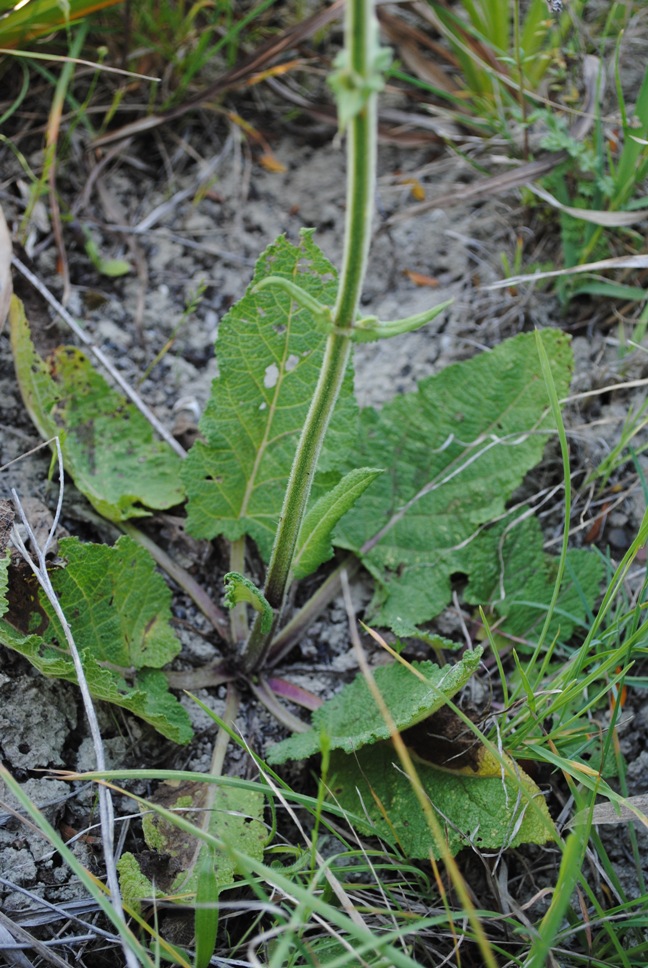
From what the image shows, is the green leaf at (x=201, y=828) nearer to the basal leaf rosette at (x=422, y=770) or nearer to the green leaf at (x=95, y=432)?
the basal leaf rosette at (x=422, y=770)

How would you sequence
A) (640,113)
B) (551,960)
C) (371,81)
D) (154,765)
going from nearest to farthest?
(371,81) < (551,960) < (154,765) < (640,113)

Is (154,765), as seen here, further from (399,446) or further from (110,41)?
(110,41)

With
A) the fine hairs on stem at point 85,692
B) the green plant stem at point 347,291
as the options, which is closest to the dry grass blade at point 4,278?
the fine hairs on stem at point 85,692

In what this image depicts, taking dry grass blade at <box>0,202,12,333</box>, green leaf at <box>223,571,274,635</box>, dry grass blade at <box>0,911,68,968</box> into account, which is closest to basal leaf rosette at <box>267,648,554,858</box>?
green leaf at <box>223,571,274,635</box>

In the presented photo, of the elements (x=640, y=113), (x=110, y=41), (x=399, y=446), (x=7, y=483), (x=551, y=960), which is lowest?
(x=551, y=960)

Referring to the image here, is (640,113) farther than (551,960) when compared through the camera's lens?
Yes

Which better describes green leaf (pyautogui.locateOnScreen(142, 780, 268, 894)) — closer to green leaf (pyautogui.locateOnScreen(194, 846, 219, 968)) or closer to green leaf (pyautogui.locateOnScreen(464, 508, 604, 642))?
green leaf (pyautogui.locateOnScreen(194, 846, 219, 968))

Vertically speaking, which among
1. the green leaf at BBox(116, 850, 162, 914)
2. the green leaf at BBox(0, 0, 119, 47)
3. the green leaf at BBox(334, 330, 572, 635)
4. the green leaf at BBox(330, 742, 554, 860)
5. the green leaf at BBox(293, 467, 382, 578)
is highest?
the green leaf at BBox(0, 0, 119, 47)

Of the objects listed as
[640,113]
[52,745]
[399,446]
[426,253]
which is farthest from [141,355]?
[640,113]
